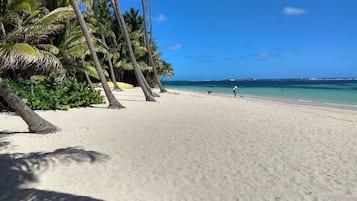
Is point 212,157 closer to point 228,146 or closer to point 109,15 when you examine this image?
point 228,146

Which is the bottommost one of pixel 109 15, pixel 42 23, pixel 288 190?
pixel 288 190

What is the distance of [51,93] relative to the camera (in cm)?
1227

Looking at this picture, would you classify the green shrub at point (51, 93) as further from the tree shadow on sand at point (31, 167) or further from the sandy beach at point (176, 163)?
the tree shadow on sand at point (31, 167)

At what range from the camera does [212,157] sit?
652cm

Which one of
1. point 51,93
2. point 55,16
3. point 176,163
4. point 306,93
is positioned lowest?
point 306,93

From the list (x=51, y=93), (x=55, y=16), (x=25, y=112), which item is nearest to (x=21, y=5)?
(x=55, y=16)

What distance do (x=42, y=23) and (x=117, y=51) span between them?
866 inches

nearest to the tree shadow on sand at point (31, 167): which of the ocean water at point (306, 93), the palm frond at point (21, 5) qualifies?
the palm frond at point (21, 5)

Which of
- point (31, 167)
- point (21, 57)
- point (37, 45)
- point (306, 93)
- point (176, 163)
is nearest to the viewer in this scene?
point (31, 167)

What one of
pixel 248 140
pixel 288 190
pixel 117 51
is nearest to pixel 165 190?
pixel 288 190

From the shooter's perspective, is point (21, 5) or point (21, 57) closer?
point (21, 57)

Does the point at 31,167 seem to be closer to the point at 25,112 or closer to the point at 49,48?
the point at 25,112

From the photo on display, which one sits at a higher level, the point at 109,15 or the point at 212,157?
the point at 109,15

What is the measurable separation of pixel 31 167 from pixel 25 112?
97.5 inches
